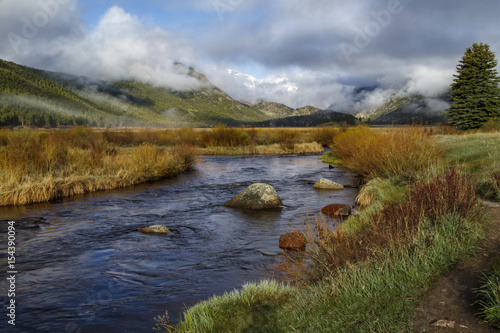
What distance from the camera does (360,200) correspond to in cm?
1376

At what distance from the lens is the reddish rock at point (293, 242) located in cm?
895

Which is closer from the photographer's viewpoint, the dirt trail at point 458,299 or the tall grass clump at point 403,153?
the dirt trail at point 458,299

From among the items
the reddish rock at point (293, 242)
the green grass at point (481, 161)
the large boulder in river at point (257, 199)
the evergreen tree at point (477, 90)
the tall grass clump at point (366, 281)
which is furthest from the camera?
the evergreen tree at point (477, 90)

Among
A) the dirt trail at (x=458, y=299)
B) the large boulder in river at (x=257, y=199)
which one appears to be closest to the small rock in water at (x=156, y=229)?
the large boulder in river at (x=257, y=199)

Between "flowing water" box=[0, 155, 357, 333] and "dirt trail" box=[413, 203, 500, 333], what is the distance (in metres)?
3.92

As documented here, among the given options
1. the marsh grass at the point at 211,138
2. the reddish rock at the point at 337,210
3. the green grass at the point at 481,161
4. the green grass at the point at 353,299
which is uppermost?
the marsh grass at the point at 211,138

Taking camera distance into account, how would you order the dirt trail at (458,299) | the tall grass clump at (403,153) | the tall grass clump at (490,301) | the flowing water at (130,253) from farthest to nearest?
the tall grass clump at (403,153)
the flowing water at (130,253)
the dirt trail at (458,299)
the tall grass clump at (490,301)

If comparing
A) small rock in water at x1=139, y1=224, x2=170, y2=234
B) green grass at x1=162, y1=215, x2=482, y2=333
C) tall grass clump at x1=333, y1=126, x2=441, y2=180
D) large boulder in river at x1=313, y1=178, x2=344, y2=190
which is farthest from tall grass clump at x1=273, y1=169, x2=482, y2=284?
large boulder in river at x1=313, y1=178, x2=344, y2=190

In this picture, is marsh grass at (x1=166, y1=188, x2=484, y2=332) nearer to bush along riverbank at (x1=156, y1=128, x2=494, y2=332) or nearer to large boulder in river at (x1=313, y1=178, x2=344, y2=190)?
bush along riverbank at (x1=156, y1=128, x2=494, y2=332)

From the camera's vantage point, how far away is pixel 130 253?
9.43m

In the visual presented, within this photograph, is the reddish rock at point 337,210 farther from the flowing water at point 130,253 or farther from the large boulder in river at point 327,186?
the large boulder in river at point 327,186

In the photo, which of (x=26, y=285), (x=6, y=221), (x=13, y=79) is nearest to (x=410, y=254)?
(x=26, y=285)

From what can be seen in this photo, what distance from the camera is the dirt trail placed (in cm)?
377

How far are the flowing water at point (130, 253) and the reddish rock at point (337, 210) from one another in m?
1.13
